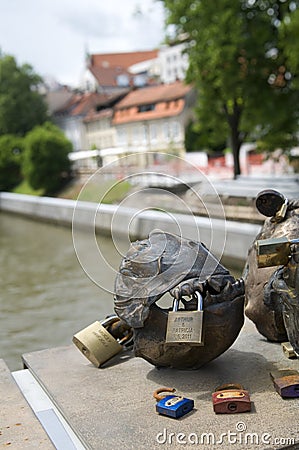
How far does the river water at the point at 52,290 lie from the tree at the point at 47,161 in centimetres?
1257

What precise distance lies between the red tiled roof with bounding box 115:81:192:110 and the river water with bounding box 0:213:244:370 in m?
23.4

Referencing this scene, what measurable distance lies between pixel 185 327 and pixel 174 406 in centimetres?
45

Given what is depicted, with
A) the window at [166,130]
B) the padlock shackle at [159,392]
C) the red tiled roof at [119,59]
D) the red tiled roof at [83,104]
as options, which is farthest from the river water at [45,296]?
the red tiled roof at [119,59]

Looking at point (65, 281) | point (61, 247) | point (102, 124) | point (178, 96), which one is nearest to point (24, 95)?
point (102, 124)

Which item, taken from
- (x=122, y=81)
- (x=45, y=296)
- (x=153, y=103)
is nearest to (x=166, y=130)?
(x=153, y=103)

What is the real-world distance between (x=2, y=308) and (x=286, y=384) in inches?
218

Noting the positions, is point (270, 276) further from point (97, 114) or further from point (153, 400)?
point (97, 114)

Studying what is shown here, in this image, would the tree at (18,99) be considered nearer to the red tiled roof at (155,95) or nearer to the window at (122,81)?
the red tiled roof at (155,95)

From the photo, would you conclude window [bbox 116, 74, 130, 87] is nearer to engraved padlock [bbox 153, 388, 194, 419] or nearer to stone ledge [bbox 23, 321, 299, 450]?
stone ledge [bbox 23, 321, 299, 450]

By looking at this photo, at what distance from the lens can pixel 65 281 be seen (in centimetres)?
983

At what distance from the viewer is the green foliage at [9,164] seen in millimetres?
31375

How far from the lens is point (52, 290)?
364 inches

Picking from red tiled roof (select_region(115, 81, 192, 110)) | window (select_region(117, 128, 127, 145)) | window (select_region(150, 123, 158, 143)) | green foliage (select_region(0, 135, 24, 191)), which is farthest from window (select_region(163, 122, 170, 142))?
green foliage (select_region(0, 135, 24, 191))

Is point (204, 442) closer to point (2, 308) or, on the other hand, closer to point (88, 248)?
point (88, 248)
